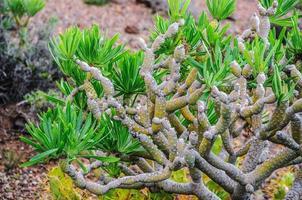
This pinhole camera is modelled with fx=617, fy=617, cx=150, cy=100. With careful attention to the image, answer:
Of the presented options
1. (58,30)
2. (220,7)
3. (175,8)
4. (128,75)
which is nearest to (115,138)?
(128,75)

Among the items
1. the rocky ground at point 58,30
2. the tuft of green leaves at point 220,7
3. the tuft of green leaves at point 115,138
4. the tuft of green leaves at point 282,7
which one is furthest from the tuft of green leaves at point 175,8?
the rocky ground at point 58,30

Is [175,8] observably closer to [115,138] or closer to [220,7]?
[220,7]

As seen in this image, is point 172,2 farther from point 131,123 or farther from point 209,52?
point 131,123

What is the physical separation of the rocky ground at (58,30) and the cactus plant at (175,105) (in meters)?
0.47

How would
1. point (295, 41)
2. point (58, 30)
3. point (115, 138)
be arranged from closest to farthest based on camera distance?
point (295, 41), point (115, 138), point (58, 30)

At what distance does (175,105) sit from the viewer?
2.07m

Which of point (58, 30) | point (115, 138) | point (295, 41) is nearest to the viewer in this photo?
point (295, 41)

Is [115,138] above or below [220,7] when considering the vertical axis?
below

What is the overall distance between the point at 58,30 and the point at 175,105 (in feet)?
11.6

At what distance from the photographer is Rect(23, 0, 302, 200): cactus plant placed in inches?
72.1

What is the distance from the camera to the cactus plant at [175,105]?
1832mm

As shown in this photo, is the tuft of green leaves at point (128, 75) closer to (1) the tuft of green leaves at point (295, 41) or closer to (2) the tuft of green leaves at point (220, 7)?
(2) the tuft of green leaves at point (220, 7)

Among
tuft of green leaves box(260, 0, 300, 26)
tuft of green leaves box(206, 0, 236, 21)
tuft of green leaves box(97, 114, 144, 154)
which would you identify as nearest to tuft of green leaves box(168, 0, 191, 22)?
tuft of green leaves box(206, 0, 236, 21)

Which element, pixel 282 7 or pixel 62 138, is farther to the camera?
pixel 282 7
